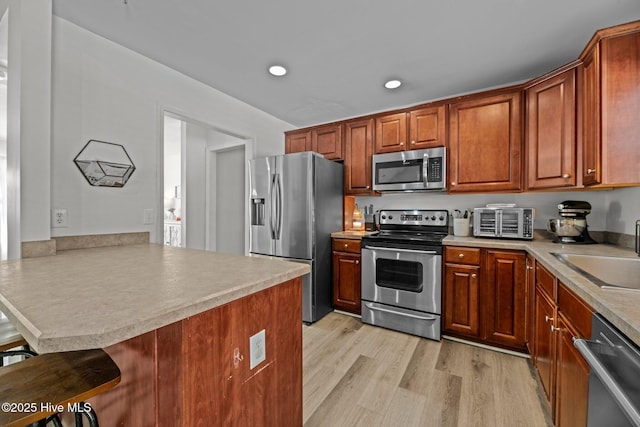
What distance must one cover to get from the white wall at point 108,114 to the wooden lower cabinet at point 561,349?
2.73 metres

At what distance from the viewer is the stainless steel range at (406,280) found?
2.45 m

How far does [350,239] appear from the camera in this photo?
2.99 meters

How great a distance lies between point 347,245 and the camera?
9.86 feet

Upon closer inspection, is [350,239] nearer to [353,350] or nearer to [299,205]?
[299,205]

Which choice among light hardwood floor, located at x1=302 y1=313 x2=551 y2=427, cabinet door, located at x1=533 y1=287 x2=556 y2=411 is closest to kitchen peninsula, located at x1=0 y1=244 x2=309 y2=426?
light hardwood floor, located at x1=302 y1=313 x2=551 y2=427

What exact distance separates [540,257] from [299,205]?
204cm

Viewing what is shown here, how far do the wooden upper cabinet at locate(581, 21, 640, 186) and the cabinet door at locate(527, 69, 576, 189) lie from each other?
0.29m

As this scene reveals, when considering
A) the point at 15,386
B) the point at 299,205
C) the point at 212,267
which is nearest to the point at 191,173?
the point at 299,205

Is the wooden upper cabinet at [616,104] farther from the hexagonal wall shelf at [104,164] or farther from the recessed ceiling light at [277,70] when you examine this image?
the hexagonal wall shelf at [104,164]

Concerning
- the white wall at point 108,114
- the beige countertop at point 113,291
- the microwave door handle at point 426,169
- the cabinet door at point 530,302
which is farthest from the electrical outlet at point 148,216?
the cabinet door at point 530,302

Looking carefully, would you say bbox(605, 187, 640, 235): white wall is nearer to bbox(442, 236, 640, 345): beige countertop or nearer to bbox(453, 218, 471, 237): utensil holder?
bbox(442, 236, 640, 345): beige countertop

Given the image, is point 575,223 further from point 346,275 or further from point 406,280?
point 346,275

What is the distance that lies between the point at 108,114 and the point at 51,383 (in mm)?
1897

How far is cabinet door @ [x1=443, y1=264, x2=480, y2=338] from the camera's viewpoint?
2324 mm
